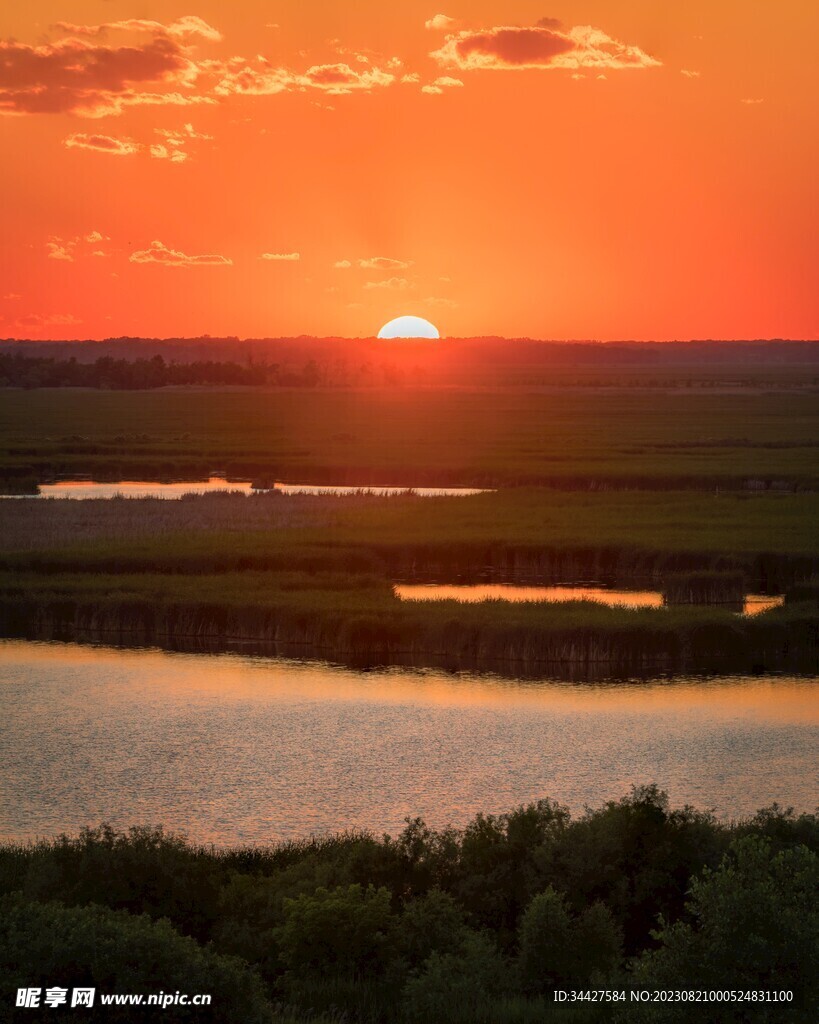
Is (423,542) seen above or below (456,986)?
above

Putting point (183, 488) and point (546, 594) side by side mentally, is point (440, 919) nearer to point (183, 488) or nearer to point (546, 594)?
point (546, 594)

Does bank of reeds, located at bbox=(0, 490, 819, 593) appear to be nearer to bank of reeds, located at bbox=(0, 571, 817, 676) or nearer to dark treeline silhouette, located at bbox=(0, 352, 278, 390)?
bank of reeds, located at bbox=(0, 571, 817, 676)

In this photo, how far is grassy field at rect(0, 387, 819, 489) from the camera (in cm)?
6425

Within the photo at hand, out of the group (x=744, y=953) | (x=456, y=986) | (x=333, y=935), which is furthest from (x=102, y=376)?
(x=744, y=953)

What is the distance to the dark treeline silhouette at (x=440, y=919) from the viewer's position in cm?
1008

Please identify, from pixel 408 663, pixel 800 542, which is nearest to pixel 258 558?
pixel 408 663

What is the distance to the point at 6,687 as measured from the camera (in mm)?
26641

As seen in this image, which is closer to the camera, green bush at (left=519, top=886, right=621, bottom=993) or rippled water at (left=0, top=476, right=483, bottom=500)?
green bush at (left=519, top=886, right=621, bottom=993)

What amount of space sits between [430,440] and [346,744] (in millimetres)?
65368

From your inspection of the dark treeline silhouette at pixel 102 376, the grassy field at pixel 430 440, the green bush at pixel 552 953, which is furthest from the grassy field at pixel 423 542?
the dark treeline silhouette at pixel 102 376

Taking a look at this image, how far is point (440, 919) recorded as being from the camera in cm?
1327

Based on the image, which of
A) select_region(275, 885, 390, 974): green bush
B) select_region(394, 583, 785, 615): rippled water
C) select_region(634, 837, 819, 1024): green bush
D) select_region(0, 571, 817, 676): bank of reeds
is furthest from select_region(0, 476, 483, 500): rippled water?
select_region(634, 837, 819, 1024): green bush

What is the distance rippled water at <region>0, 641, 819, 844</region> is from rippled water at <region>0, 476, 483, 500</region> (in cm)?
2950

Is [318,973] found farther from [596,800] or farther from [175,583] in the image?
[175,583]
